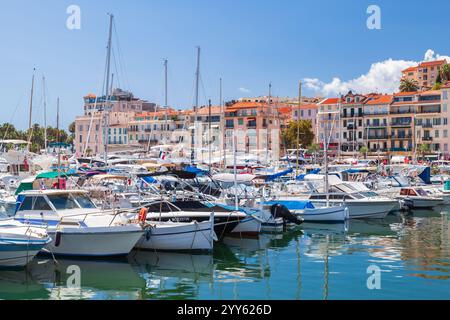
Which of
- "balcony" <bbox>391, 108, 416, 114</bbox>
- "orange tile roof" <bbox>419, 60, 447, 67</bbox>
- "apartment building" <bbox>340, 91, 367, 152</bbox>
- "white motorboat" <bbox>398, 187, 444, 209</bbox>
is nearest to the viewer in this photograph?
"white motorboat" <bbox>398, 187, 444, 209</bbox>

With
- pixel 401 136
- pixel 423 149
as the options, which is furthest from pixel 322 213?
pixel 401 136

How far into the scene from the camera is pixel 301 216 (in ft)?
117

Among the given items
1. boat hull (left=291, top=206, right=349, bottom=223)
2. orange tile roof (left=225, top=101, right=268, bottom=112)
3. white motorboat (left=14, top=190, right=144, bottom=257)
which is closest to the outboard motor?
boat hull (left=291, top=206, right=349, bottom=223)

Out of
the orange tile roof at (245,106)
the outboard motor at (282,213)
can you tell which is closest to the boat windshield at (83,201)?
the outboard motor at (282,213)

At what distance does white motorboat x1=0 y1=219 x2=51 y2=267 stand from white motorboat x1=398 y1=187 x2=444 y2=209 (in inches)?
1241

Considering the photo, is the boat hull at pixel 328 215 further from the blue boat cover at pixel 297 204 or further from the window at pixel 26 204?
the window at pixel 26 204

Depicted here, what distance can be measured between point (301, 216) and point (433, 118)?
70986mm

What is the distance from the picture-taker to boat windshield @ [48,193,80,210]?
24500 mm

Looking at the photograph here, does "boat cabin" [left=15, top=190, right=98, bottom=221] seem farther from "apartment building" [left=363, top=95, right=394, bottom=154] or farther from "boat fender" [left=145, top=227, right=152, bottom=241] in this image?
"apartment building" [left=363, top=95, right=394, bottom=154]

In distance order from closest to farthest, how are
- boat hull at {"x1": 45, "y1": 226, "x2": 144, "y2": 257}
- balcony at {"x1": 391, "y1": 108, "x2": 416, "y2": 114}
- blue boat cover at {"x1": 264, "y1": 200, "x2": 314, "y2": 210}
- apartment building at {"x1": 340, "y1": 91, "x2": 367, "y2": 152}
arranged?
boat hull at {"x1": 45, "y1": 226, "x2": 144, "y2": 257} < blue boat cover at {"x1": 264, "y1": 200, "x2": 314, "y2": 210} < balcony at {"x1": 391, "y1": 108, "x2": 416, "y2": 114} < apartment building at {"x1": 340, "y1": 91, "x2": 367, "y2": 152}

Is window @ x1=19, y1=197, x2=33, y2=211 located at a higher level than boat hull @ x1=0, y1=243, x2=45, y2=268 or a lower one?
higher

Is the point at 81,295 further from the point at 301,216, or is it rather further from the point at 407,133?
the point at 407,133

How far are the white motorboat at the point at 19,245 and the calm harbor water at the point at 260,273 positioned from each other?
478mm
